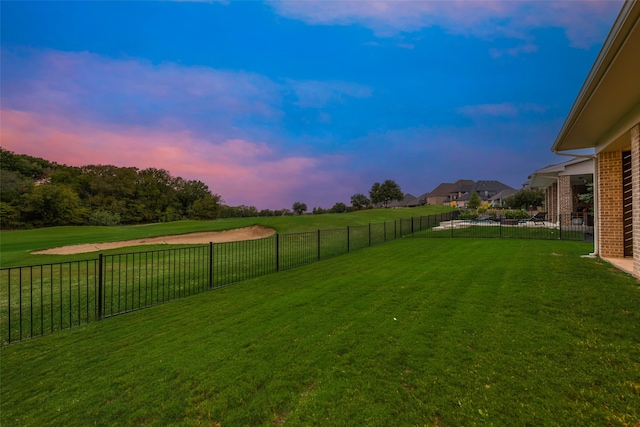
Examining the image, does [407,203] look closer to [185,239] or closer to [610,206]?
[185,239]

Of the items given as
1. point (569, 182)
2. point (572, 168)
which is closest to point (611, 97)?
point (572, 168)

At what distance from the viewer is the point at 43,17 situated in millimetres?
8852

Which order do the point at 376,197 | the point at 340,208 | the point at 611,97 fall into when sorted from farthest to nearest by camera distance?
the point at 376,197
the point at 340,208
the point at 611,97

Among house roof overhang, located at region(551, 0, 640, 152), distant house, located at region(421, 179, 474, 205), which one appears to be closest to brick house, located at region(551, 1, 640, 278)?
house roof overhang, located at region(551, 0, 640, 152)

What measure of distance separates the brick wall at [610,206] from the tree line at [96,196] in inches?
1737

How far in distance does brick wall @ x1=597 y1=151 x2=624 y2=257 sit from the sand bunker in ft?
54.6

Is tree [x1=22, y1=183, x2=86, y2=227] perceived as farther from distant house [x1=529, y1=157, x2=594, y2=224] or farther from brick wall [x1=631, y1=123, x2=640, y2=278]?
distant house [x1=529, y1=157, x2=594, y2=224]

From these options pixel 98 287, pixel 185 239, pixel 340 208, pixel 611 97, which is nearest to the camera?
pixel 611 97

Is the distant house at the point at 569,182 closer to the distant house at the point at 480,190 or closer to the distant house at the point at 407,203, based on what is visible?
the distant house at the point at 480,190

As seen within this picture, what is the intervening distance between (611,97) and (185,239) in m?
19.9

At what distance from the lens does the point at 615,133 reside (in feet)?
20.9

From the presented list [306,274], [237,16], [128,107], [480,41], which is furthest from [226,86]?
[480,41]

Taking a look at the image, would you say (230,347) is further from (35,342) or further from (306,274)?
(306,274)

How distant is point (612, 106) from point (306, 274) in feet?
25.3
